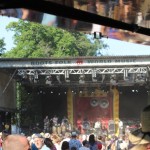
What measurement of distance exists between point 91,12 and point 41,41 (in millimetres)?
66823

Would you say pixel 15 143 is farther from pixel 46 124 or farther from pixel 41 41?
pixel 41 41

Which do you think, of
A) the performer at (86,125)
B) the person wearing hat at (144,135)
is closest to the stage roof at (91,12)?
the person wearing hat at (144,135)

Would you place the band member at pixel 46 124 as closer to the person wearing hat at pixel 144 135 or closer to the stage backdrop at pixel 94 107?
the stage backdrop at pixel 94 107

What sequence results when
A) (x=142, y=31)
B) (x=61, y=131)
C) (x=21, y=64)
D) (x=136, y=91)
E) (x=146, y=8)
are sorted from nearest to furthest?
(x=146, y=8)
(x=142, y=31)
(x=21, y=64)
(x=61, y=131)
(x=136, y=91)

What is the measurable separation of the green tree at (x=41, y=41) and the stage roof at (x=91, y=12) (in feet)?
204

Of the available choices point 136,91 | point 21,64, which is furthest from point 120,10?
point 136,91

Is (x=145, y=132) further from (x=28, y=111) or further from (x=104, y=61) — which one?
(x=28, y=111)

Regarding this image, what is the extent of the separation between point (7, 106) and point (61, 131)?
6.08 m

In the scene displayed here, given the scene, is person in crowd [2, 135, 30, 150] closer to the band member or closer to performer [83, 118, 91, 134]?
the band member

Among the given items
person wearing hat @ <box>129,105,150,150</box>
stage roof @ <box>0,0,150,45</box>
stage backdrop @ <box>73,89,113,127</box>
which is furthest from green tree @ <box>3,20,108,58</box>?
person wearing hat @ <box>129,105,150,150</box>

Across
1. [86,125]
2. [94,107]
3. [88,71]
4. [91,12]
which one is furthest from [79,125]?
[91,12]

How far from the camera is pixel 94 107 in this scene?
43.8 metres

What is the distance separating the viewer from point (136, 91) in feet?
144

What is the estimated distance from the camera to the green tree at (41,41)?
219 ft
